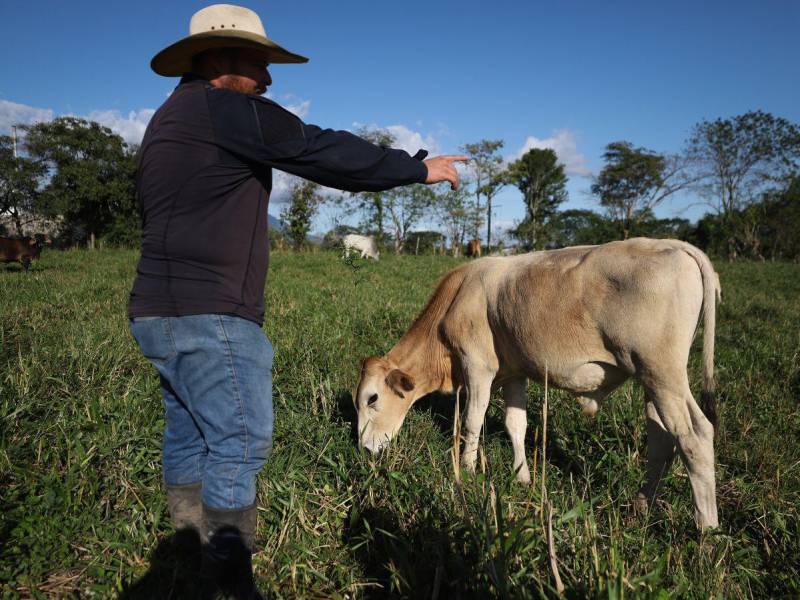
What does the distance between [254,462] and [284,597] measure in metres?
0.75

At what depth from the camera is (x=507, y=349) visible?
157 inches

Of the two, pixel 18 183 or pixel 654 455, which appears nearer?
pixel 654 455

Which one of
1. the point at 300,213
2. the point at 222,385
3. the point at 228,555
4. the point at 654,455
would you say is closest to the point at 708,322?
the point at 654,455

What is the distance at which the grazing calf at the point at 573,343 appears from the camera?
3162 mm

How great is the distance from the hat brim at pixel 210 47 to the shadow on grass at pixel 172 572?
255cm

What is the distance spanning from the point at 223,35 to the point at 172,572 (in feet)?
9.10

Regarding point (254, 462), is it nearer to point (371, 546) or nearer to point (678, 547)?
point (371, 546)

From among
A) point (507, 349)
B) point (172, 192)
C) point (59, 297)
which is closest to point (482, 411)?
point (507, 349)

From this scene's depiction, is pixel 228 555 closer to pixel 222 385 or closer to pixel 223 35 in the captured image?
pixel 222 385

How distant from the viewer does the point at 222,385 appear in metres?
2.31

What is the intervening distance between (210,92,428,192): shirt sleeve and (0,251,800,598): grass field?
1602 mm

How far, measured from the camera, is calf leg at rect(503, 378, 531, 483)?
4262 mm

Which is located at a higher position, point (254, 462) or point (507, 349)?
point (507, 349)

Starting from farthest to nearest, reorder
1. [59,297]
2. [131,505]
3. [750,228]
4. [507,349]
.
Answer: [750,228] → [59,297] → [507,349] → [131,505]
